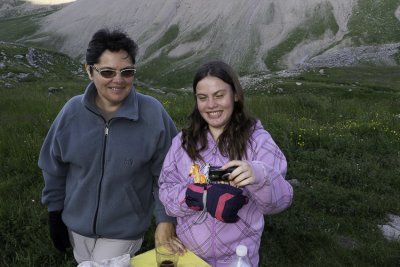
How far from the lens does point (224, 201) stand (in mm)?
3262

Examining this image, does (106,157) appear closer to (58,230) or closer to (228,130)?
(58,230)

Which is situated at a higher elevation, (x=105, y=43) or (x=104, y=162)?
(x=105, y=43)

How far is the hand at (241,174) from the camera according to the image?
321cm

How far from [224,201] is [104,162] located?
1.71 m

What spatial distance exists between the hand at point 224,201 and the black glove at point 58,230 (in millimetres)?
2299

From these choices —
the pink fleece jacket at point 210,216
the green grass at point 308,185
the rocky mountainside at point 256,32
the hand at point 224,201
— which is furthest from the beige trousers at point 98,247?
the rocky mountainside at point 256,32

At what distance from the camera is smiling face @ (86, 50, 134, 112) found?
13.7 feet

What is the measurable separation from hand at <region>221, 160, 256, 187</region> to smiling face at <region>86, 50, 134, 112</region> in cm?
168

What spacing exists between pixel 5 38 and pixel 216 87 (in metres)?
129

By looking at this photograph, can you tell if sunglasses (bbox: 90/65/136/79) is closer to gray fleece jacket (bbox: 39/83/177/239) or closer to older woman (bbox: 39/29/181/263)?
older woman (bbox: 39/29/181/263)

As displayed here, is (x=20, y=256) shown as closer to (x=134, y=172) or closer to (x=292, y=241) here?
(x=134, y=172)

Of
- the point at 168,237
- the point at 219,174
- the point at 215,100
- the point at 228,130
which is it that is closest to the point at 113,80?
the point at 215,100

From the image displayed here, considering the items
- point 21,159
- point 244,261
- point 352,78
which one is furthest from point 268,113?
point 352,78

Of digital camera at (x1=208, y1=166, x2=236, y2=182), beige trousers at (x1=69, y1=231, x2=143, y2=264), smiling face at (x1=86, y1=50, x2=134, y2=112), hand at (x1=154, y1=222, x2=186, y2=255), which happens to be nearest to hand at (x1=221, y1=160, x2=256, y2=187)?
digital camera at (x1=208, y1=166, x2=236, y2=182)
